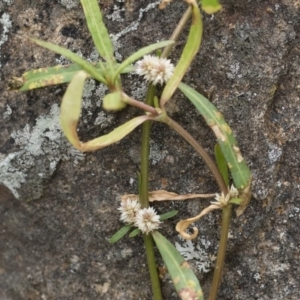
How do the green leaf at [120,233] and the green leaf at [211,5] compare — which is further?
the green leaf at [120,233]

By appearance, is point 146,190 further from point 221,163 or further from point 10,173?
point 10,173

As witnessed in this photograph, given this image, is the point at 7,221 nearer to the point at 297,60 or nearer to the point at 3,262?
the point at 3,262


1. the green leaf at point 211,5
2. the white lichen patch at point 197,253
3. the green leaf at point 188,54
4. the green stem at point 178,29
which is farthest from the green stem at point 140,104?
the white lichen patch at point 197,253

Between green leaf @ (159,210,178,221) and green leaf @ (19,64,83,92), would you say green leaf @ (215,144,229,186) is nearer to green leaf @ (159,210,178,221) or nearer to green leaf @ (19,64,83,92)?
green leaf @ (159,210,178,221)

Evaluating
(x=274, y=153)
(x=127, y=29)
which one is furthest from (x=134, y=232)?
(x=127, y=29)

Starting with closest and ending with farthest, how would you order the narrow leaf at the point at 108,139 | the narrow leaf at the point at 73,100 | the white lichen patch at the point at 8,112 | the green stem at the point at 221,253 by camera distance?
the narrow leaf at the point at 73,100 → the narrow leaf at the point at 108,139 → the green stem at the point at 221,253 → the white lichen patch at the point at 8,112

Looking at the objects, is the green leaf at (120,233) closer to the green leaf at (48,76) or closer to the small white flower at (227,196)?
the small white flower at (227,196)
